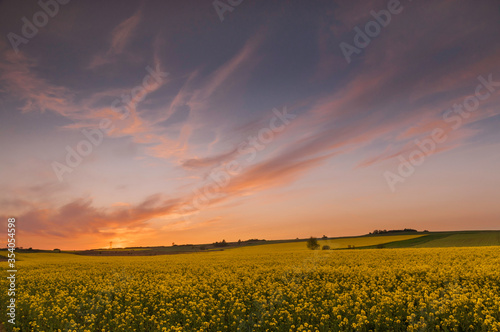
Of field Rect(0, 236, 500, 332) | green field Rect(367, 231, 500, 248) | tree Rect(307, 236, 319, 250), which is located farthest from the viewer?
tree Rect(307, 236, 319, 250)

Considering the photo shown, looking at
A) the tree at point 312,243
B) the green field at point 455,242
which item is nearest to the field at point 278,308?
the green field at point 455,242

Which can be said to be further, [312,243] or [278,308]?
[312,243]

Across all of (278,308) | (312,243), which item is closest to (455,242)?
(312,243)

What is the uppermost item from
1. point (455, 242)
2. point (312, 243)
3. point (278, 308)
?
point (278, 308)

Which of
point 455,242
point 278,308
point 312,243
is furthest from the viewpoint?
point 312,243

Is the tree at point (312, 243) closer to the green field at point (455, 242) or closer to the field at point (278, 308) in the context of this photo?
the green field at point (455, 242)

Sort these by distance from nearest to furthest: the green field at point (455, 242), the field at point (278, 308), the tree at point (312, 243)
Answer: the field at point (278, 308) → the green field at point (455, 242) → the tree at point (312, 243)

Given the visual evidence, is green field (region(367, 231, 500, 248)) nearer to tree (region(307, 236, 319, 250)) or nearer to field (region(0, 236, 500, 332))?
tree (region(307, 236, 319, 250))

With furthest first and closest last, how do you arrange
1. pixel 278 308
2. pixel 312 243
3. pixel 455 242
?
pixel 312 243, pixel 455 242, pixel 278 308

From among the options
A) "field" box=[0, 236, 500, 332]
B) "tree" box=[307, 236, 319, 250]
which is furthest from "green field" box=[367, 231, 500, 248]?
"field" box=[0, 236, 500, 332]

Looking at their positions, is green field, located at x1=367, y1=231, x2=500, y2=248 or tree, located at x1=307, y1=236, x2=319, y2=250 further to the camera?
tree, located at x1=307, y1=236, x2=319, y2=250

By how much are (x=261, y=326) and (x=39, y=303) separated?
11241 millimetres

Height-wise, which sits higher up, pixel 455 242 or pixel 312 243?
pixel 312 243

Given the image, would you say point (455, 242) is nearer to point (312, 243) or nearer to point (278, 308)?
point (312, 243)
